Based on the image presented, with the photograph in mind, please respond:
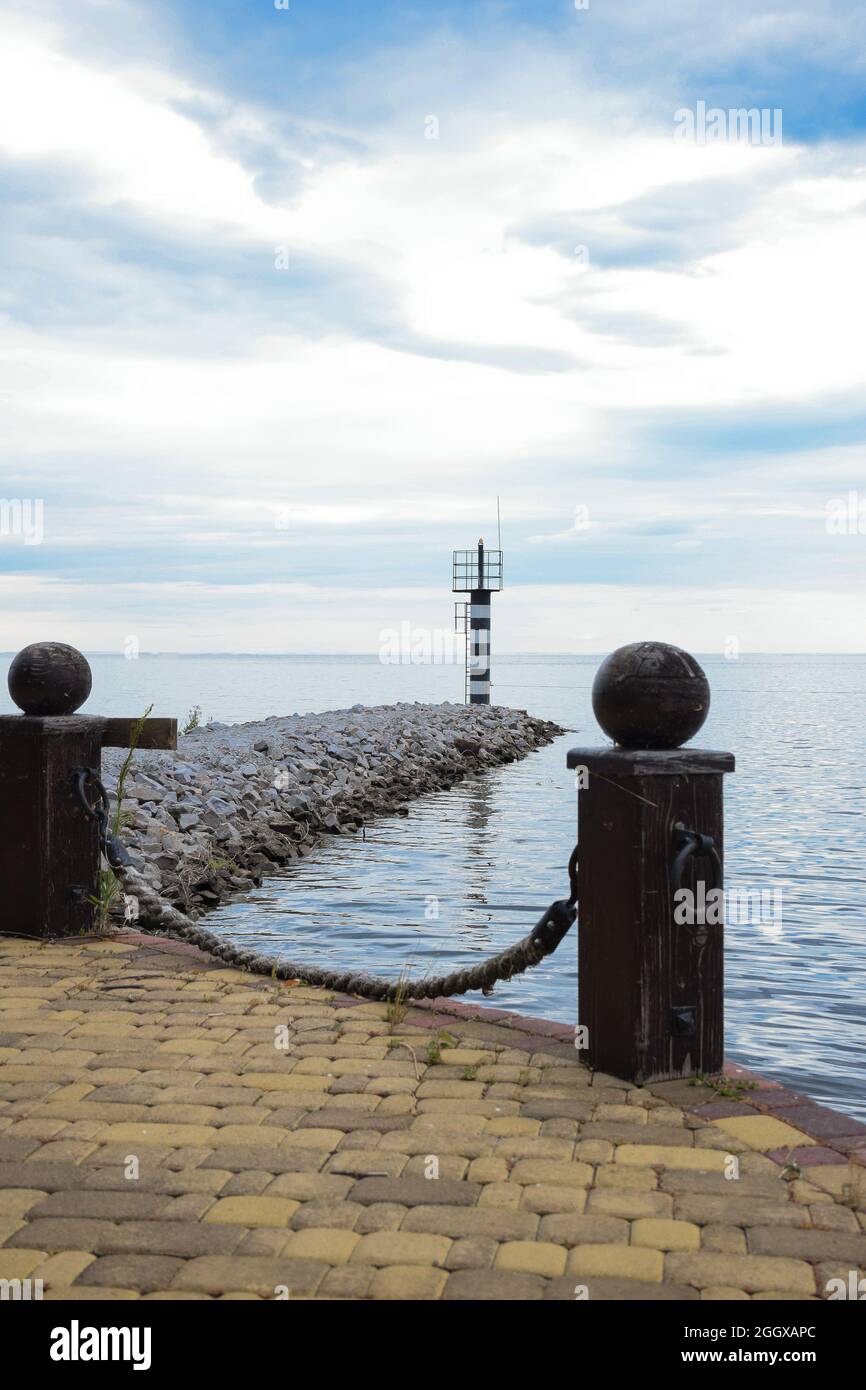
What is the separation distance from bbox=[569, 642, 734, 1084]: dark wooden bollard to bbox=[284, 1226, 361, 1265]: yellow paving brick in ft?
4.86

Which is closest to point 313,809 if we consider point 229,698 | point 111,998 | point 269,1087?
point 111,998

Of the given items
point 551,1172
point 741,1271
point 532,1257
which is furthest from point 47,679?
point 741,1271

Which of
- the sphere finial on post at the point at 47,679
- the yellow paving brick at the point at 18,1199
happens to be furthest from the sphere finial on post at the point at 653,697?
the sphere finial on post at the point at 47,679

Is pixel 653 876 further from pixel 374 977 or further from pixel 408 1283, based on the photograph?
pixel 374 977

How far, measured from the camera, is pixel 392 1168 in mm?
3740

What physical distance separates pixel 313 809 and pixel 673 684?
1389 cm

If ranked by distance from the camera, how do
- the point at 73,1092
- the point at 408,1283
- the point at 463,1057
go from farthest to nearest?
the point at 463,1057
the point at 73,1092
the point at 408,1283

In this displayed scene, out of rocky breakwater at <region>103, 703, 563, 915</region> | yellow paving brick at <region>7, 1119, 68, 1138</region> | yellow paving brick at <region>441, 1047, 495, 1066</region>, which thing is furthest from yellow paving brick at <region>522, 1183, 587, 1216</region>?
rocky breakwater at <region>103, 703, 563, 915</region>

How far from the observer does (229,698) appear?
7362cm

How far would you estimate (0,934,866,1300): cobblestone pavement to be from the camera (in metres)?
3.09

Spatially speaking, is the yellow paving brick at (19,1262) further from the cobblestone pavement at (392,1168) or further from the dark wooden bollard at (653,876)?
the dark wooden bollard at (653,876)

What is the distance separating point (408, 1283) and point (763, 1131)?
153 centimetres

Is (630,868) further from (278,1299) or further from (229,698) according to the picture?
(229,698)

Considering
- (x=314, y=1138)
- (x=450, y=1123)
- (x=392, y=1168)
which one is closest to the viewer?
(x=392, y=1168)
